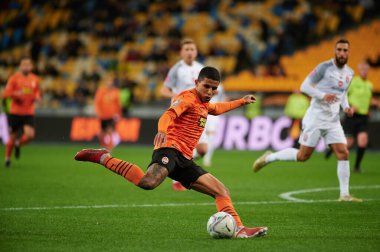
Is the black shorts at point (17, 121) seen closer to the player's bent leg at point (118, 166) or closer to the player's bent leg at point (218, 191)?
the player's bent leg at point (118, 166)

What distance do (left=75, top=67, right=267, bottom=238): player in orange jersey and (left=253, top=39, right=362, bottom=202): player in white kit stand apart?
10.8 feet

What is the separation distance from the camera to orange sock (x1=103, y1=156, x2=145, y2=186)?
7535 mm

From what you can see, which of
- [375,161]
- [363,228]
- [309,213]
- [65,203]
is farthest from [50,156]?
[363,228]

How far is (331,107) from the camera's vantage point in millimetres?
10930

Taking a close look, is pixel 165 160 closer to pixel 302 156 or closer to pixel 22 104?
pixel 302 156

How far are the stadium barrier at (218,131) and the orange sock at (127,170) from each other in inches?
630

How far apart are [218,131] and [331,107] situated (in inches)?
533

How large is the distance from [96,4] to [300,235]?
27.3 m

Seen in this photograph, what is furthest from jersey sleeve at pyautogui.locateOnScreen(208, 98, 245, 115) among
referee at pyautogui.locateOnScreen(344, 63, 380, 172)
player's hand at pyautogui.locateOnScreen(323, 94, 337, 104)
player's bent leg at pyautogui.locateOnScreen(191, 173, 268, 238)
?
referee at pyautogui.locateOnScreen(344, 63, 380, 172)

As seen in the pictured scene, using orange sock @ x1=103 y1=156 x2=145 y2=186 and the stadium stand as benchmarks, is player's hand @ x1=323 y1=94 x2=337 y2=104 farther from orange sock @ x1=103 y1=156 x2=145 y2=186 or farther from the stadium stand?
the stadium stand

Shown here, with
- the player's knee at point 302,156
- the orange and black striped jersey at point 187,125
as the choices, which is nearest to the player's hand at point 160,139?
the orange and black striped jersey at point 187,125

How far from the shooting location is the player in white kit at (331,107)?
35.0ft

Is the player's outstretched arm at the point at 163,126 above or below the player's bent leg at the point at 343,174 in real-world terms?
above

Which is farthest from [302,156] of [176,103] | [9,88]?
[9,88]
